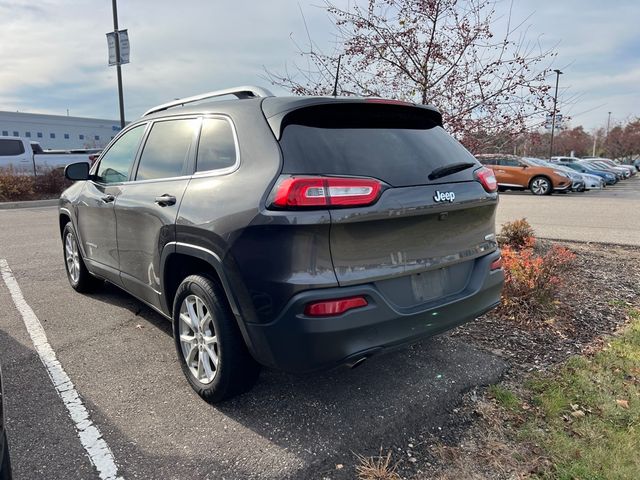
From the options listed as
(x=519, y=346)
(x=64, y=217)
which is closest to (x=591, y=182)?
(x=519, y=346)

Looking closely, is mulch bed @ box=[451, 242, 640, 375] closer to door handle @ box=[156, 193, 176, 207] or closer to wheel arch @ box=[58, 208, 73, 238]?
door handle @ box=[156, 193, 176, 207]

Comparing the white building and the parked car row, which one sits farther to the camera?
the white building

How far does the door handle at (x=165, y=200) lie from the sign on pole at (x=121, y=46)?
13.6 meters

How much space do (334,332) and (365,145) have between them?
1041 millimetres

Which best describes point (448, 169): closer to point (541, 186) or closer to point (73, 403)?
point (73, 403)

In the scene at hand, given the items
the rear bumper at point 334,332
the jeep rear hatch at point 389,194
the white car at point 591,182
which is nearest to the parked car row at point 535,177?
the white car at point 591,182

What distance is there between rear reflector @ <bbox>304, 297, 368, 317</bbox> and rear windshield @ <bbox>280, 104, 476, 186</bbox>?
65 cm

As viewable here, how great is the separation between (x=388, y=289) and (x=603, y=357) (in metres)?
2.09

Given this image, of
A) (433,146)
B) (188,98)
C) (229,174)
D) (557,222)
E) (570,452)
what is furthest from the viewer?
(557,222)

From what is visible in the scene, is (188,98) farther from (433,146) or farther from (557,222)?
(557,222)

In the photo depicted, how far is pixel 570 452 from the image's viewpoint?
248cm

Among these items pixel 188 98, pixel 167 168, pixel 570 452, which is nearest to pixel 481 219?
pixel 570 452

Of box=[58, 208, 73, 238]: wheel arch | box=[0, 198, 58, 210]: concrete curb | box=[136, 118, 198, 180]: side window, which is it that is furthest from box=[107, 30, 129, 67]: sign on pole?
box=[136, 118, 198, 180]: side window

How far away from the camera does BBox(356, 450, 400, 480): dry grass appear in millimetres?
2312
